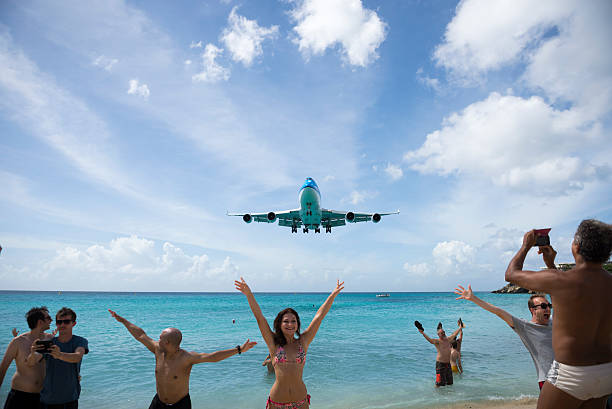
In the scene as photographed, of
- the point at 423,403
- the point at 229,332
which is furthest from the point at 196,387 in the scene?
the point at 229,332

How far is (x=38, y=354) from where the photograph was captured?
15.4ft

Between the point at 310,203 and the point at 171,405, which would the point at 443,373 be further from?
the point at 310,203

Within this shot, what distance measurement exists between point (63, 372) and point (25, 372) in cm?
64

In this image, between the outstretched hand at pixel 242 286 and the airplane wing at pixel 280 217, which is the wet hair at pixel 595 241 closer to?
the outstretched hand at pixel 242 286

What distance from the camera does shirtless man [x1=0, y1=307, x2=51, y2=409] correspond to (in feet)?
15.4

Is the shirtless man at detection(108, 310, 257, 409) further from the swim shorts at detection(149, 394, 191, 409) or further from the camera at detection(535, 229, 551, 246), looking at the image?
the camera at detection(535, 229, 551, 246)

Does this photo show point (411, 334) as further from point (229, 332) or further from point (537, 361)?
point (537, 361)

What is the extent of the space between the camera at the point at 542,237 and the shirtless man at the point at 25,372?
21.8 ft

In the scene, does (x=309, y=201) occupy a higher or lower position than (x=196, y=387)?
higher

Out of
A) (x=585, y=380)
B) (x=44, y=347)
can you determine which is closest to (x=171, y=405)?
(x=44, y=347)

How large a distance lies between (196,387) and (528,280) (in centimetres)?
1332

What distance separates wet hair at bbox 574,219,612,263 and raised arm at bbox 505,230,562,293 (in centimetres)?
28

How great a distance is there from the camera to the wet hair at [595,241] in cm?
259

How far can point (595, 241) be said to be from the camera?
262 cm
